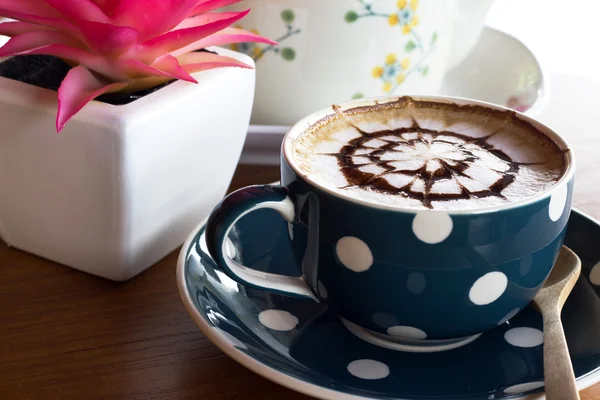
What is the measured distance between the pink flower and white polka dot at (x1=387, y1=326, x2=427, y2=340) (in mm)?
170

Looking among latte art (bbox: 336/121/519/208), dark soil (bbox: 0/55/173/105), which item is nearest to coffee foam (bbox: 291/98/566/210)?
latte art (bbox: 336/121/519/208)

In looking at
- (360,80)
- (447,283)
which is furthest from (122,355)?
(360,80)

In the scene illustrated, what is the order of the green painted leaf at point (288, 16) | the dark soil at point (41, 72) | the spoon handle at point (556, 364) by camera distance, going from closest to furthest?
the spoon handle at point (556, 364)
the dark soil at point (41, 72)
the green painted leaf at point (288, 16)

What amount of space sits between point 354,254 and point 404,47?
0.27 meters

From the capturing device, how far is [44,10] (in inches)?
15.5

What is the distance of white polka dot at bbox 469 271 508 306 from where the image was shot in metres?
0.34

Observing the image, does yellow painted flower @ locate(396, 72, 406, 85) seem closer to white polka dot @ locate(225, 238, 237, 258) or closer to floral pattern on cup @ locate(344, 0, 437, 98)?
floral pattern on cup @ locate(344, 0, 437, 98)

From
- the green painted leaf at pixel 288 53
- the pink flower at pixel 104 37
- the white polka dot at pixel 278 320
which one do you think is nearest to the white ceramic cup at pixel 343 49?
the green painted leaf at pixel 288 53

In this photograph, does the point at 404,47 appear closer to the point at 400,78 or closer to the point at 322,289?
the point at 400,78

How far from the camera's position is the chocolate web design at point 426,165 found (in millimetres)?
356

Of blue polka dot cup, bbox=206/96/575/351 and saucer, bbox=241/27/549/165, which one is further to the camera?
saucer, bbox=241/27/549/165

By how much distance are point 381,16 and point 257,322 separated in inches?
10.5

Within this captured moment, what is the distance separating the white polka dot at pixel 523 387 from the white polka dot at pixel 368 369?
0.18 feet

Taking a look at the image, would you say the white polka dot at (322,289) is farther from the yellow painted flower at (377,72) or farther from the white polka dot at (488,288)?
the yellow painted flower at (377,72)
